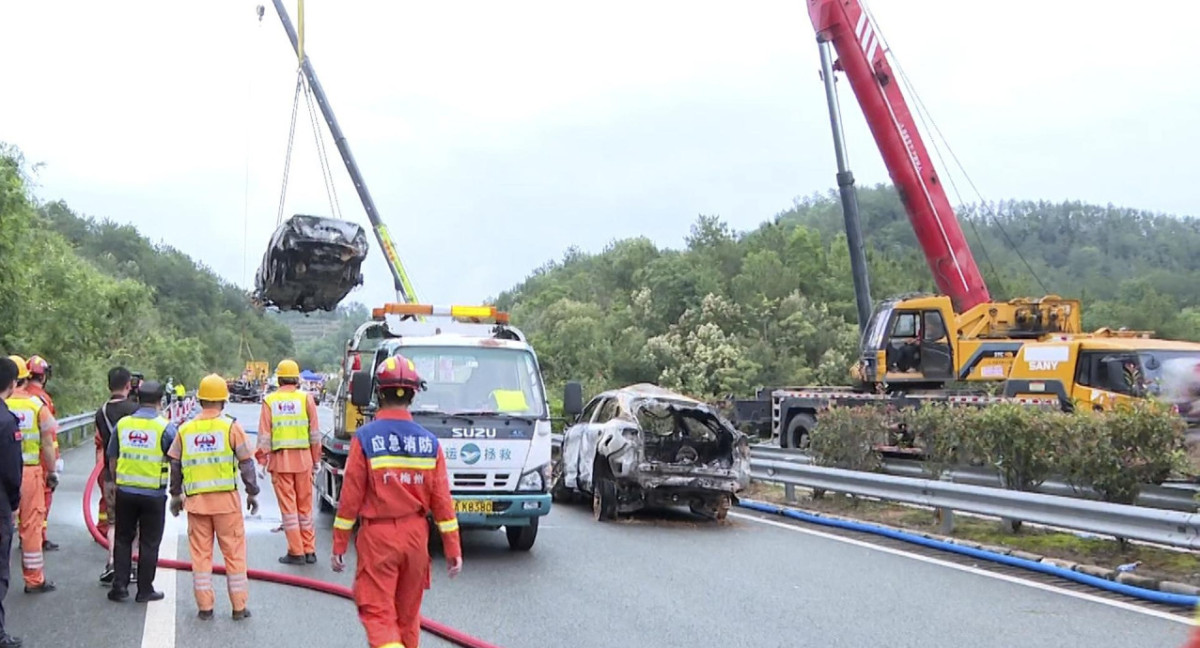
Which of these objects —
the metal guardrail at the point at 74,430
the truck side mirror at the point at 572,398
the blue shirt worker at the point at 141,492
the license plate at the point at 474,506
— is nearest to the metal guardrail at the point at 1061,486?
the truck side mirror at the point at 572,398

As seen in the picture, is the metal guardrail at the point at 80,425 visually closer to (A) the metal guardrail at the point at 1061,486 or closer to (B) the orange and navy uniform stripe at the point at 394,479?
(A) the metal guardrail at the point at 1061,486

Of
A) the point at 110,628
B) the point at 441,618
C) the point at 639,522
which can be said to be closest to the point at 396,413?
the point at 441,618

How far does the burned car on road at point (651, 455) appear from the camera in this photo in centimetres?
1263

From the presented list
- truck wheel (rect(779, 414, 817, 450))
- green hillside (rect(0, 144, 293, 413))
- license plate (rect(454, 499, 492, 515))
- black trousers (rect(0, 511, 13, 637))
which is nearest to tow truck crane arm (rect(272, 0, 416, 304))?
green hillside (rect(0, 144, 293, 413))

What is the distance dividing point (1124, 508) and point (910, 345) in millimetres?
9890

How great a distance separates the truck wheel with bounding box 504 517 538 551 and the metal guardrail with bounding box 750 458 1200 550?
4.12 m

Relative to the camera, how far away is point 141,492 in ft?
26.0

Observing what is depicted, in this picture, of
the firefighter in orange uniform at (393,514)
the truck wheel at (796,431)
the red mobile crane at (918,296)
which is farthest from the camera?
the truck wheel at (796,431)

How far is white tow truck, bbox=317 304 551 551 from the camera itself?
10234 mm

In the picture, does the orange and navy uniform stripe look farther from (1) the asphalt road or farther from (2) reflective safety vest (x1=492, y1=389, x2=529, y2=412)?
(2) reflective safety vest (x1=492, y1=389, x2=529, y2=412)

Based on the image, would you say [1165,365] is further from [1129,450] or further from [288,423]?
[288,423]

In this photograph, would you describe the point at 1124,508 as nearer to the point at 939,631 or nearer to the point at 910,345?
the point at 939,631

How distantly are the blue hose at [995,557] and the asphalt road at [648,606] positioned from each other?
1.45ft

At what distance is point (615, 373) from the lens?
4981 cm
